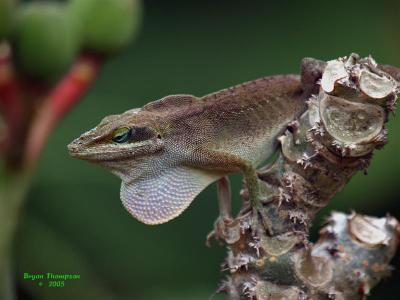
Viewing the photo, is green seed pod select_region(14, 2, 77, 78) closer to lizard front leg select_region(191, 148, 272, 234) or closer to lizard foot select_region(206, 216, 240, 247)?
lizard front leg select_region(191, 148, 272, 234)

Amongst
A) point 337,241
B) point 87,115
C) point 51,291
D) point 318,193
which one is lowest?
point 51,291

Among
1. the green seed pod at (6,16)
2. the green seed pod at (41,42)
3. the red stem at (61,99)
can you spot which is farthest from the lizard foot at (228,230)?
the green seed pod at (6,16)

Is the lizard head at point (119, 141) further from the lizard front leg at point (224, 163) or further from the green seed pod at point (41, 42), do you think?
the green seed pod at point (41, 42)

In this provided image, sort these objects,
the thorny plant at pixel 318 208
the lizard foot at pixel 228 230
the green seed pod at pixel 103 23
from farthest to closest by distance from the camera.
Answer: the green seed pod at pixel 103 23 < the lizard foot at pixel 228 230 < the thorny plant at pixel 318 208

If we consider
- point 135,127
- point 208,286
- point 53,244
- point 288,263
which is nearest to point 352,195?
point 208,286

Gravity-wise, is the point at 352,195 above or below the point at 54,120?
below

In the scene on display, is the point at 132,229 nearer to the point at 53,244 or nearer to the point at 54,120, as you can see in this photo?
the point at 53,244

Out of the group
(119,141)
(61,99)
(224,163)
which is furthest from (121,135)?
(61,99)

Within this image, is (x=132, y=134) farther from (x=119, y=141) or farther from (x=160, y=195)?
(x=160, y=195)
